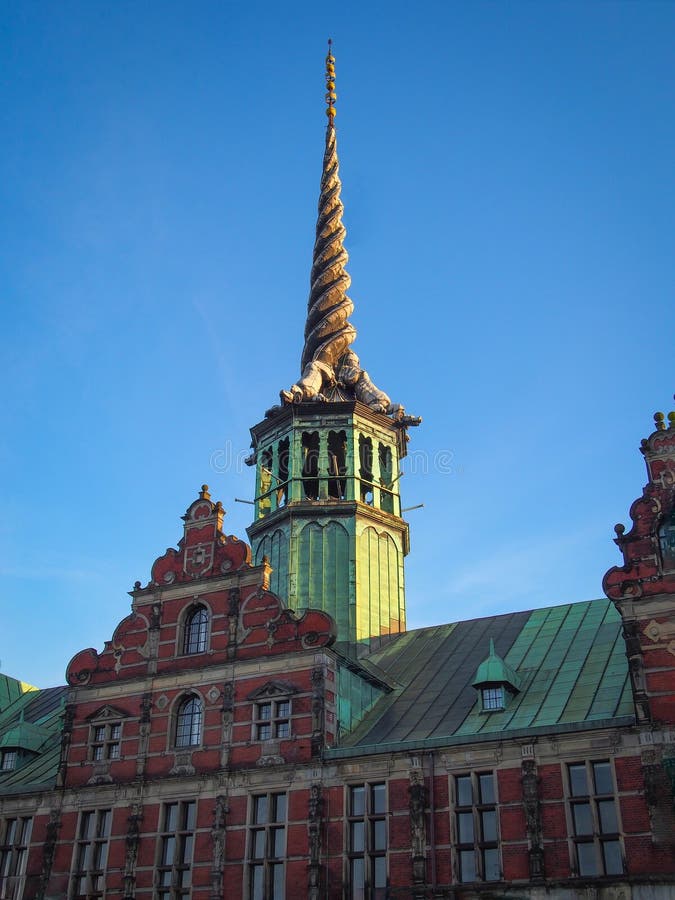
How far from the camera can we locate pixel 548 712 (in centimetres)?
3569

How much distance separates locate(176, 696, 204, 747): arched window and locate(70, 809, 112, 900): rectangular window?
3866 millimetres

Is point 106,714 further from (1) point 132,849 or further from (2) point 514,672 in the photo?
(2) point 514,672

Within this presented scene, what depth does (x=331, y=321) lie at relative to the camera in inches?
2381

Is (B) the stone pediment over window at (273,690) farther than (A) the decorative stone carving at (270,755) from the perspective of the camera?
Yes

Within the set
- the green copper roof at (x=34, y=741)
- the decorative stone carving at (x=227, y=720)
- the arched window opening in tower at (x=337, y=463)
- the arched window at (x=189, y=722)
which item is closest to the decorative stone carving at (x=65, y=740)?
the green copper roof at (x=34, y=741)

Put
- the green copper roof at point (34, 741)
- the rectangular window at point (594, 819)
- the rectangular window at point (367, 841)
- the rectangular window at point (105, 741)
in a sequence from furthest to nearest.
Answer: the green copper roof at point (34, 741)
the rectangular window at point (105, 741)
the rectangular window at point (367, 841)
the rectangular window at point (594, 819)

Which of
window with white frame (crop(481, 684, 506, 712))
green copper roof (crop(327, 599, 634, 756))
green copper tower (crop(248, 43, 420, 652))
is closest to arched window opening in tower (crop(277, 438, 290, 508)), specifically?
green copper tower (crop(248, 43, 420, 652))

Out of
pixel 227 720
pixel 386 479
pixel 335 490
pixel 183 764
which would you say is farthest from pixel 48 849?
pixel 386 479

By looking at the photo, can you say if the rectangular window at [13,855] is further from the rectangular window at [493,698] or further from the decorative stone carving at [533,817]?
the decorative stone carving at [533,817]

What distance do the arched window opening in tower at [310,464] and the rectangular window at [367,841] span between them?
62.0 ft

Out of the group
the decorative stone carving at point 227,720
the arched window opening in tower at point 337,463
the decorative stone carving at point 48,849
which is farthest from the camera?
the arched window opening in tower at point 337,463

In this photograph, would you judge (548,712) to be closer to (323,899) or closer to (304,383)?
(323,899)

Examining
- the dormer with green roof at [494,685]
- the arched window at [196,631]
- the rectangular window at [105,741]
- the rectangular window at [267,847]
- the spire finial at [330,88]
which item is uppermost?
the spire finial at [330,88]

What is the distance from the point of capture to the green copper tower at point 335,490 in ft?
164
